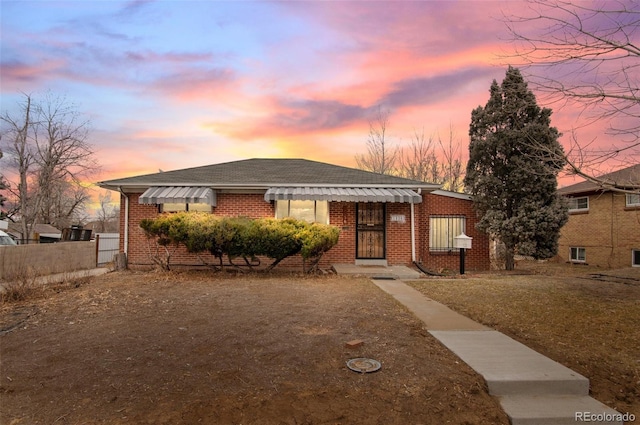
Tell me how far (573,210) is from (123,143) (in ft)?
71.5

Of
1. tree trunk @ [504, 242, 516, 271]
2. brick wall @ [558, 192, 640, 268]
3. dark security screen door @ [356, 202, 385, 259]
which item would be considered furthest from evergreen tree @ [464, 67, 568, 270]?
brick wall @ [558, 192, 640, 268]

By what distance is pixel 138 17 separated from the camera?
310 inches

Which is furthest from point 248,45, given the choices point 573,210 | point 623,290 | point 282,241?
point 573,210

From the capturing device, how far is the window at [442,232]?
13438mm

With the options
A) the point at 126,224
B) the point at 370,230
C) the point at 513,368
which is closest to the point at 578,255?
the point at 370,230

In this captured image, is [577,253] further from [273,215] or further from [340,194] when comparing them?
[273,215]

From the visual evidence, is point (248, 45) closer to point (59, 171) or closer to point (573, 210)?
point (573, 210)

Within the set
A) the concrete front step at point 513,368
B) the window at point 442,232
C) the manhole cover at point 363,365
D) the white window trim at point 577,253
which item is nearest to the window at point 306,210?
the window at point 442,232

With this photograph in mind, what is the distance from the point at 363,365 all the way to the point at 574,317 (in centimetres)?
417

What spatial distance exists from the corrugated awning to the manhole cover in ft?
24.4

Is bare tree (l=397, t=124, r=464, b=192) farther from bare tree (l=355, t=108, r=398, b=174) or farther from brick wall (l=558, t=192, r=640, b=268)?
brick wall (l=558, t=192, r=640, b=268)

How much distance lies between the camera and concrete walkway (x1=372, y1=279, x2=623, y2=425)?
3.09 m

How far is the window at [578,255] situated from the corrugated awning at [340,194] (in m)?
11.7

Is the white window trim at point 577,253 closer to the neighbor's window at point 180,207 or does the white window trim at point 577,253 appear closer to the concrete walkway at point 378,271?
the concrete walkway at point 378,271
